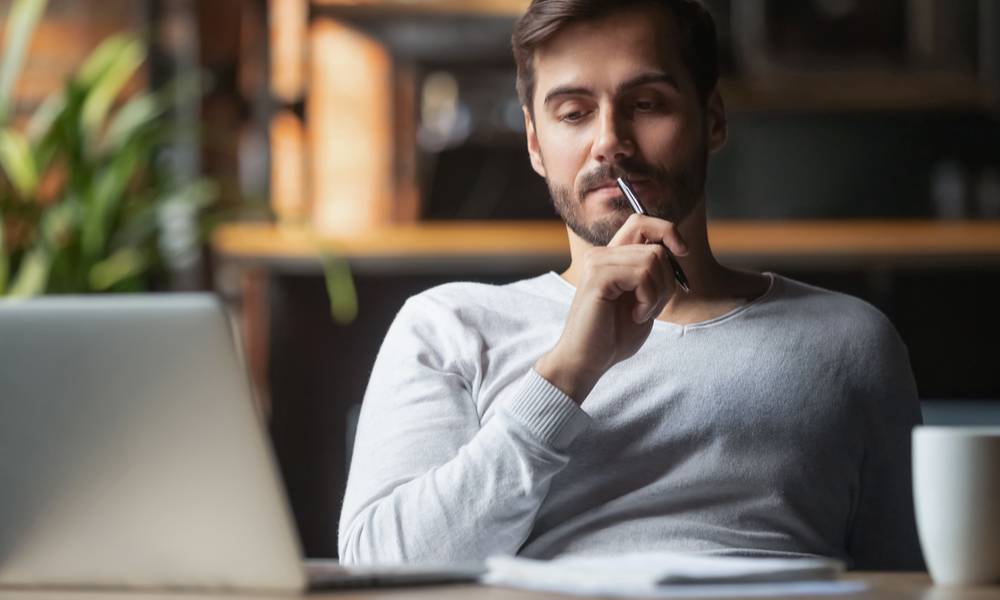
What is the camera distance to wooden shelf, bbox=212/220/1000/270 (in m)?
2.56

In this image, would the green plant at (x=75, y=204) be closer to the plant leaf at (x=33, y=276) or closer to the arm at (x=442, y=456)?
the plant leaf at (x=33, y=276)

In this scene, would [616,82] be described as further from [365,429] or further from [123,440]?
[123,440]

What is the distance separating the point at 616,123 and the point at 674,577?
23.5 inches

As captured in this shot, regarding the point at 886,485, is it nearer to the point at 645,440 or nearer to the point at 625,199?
the point at 645,440

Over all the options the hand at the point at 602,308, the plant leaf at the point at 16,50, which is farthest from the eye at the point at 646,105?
the plant leaf at the point at 16,50

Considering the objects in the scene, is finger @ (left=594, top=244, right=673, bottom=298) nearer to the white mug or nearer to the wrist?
the wrist

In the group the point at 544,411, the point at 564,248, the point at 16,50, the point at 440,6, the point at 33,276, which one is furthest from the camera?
the point at 440,6

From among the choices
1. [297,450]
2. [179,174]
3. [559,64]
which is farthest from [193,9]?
[559,64]

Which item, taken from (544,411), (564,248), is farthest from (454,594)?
(564,248)

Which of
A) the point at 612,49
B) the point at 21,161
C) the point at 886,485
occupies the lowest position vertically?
the point at 886,485

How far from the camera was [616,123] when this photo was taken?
1.33 meters

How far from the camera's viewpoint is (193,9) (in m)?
3.56

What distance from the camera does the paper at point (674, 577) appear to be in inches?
32.8

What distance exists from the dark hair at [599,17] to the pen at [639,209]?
0.53 feet
